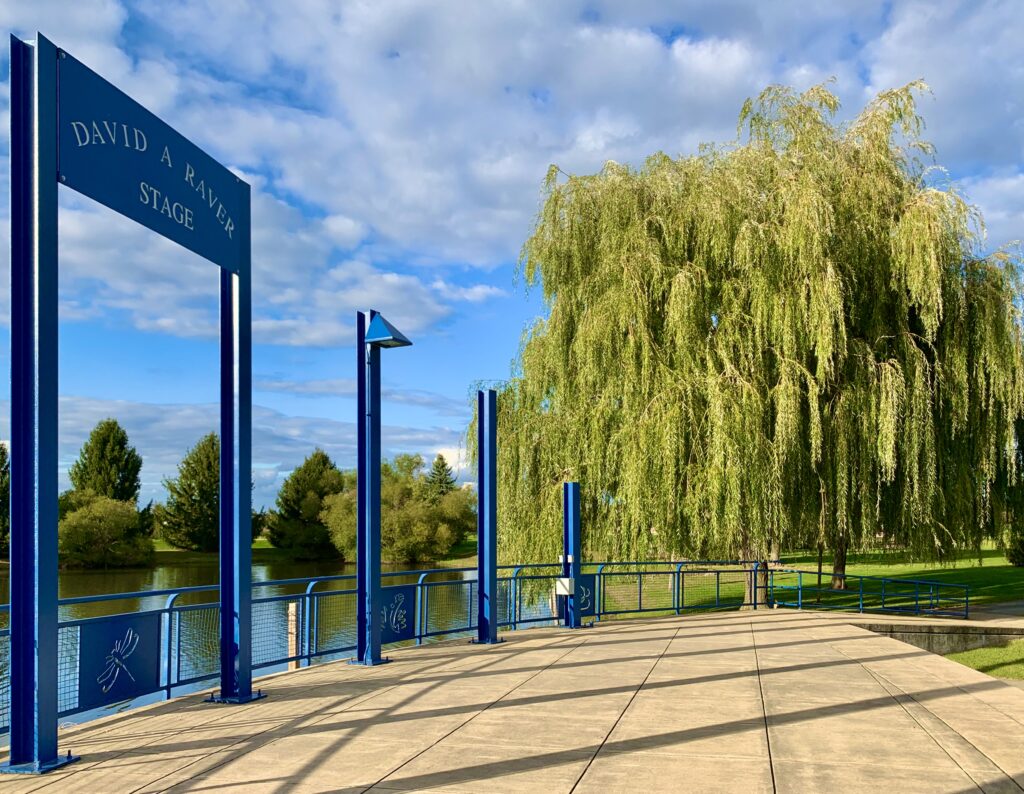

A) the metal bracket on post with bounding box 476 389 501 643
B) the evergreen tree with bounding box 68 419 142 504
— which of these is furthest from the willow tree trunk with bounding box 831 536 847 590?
the evergreen tree with bounding box 68 419 142 504

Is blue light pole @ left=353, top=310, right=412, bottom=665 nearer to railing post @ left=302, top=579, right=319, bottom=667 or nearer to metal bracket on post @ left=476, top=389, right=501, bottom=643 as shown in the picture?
railing post @ left=302, top=579, right=319, bottom=667

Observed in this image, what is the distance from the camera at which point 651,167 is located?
21.3 metres

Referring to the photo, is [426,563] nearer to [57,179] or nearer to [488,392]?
[488,392]

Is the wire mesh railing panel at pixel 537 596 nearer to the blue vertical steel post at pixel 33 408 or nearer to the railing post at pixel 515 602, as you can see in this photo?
the railing post at pixel 515 602

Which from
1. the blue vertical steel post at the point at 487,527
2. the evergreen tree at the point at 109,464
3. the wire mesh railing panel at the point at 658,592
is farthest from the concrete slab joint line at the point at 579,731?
the evergreen tree at the point at 109,464

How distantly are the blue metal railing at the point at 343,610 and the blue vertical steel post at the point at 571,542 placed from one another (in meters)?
0.44

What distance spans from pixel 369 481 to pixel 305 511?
58.4m

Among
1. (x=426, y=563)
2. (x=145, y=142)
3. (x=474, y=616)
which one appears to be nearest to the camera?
(x=145, y=142)

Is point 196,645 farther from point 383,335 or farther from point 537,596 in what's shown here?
point 537,596

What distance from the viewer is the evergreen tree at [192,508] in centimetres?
6969

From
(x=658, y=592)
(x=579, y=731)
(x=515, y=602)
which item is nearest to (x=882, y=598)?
(x=658, y=592)

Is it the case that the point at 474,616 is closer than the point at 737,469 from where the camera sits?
Yes

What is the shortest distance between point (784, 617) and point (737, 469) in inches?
121

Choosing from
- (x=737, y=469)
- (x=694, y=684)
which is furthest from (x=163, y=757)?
(x=737, y=469)
